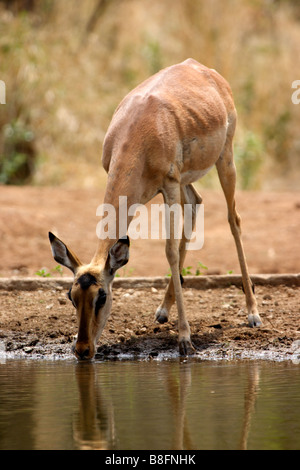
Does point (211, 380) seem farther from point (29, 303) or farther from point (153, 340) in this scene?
point (29, 303)

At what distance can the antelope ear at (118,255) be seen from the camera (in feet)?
19.8

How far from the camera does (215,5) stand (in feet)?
56.6

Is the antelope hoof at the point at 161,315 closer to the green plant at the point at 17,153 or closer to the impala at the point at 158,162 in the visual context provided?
the impala at the point at 158,162

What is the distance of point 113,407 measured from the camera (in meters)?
4.90

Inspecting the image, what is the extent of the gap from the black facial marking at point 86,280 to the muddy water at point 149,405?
0.62m

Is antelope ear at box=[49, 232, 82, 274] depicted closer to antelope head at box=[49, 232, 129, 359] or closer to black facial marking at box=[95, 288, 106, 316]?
antelope head at box=[49, 232, 129, 359]

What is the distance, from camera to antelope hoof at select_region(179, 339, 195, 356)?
6.68m

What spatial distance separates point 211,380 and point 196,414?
37.2 inches

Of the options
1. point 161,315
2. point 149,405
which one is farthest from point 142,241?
point 149,405

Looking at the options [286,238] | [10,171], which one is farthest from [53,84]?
[286,238]

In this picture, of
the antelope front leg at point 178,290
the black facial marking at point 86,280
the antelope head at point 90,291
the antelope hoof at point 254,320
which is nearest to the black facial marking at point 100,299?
the antelope head at point 90,291

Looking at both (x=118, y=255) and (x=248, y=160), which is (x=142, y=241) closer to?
(x=248, y=160)

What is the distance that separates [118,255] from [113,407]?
151cm

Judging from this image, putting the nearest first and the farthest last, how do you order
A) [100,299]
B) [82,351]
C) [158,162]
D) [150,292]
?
[82,351] → [100,299] → [158,162] → [150,292]
